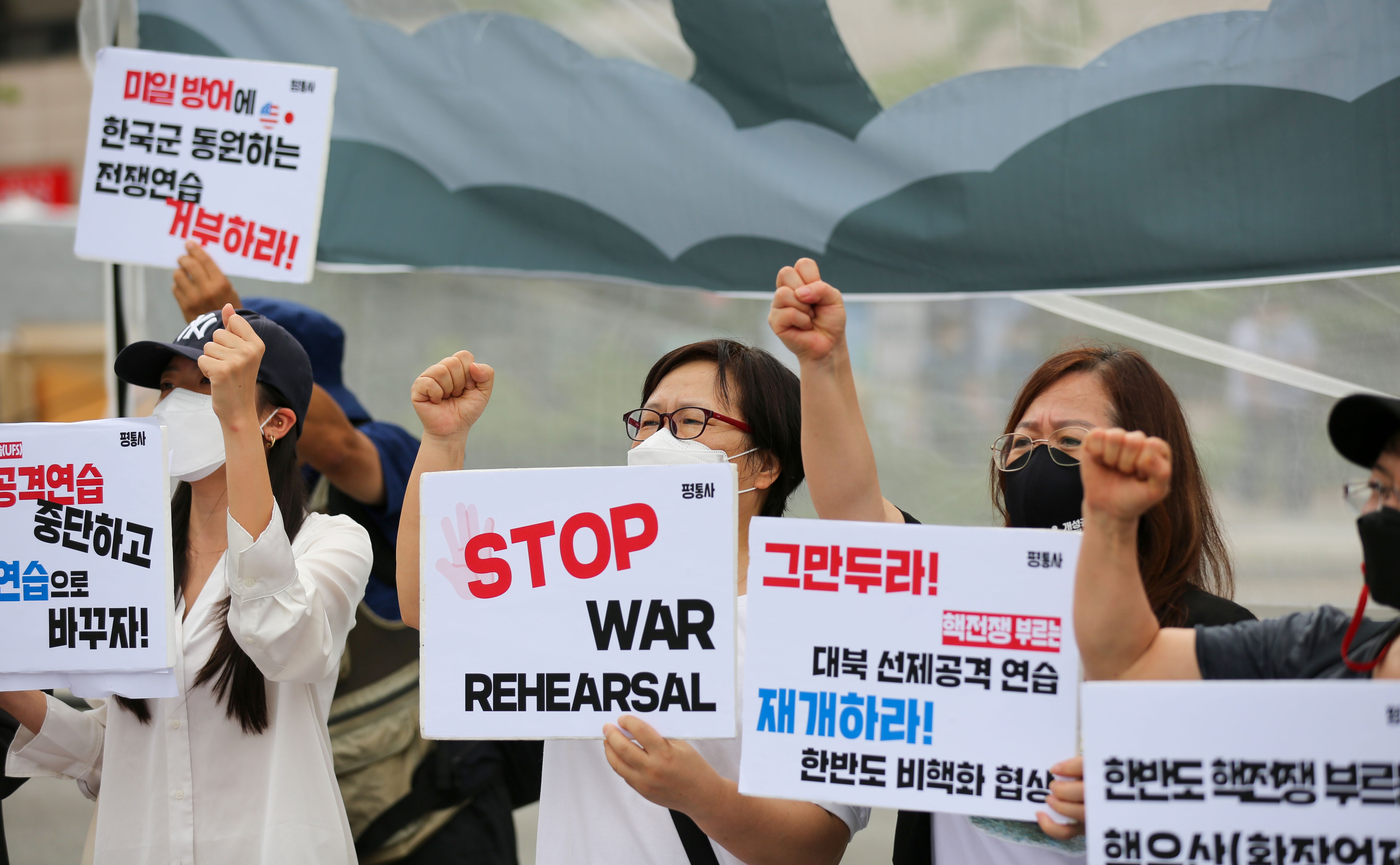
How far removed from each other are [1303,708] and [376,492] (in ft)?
8.36

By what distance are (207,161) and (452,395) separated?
160 cm

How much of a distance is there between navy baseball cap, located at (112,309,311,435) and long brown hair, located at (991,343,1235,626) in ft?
4.95

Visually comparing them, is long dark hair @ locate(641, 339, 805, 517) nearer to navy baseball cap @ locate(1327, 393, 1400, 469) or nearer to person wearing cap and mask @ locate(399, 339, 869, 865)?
person wearing cap and mask @ locate(399, 339, 869, 865)

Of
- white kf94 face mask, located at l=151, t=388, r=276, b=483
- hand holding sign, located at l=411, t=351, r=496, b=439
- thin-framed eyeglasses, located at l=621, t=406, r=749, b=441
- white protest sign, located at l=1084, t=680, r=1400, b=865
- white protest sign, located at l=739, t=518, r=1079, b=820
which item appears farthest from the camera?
white kf94 face mask, located at l=151, t=388, r=276, b=483

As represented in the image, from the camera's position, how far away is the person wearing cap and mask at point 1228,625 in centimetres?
155

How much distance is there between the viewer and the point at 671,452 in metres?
2.20

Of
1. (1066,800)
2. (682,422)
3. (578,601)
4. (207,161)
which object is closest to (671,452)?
(682,422)

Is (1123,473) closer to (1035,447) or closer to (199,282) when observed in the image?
(1035,447)

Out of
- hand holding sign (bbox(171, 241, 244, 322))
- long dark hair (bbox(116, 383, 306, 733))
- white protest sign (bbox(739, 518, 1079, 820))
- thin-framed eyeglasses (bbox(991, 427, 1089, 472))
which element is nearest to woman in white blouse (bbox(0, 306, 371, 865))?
long dark hair (bbox(116, 383, 306, 733))

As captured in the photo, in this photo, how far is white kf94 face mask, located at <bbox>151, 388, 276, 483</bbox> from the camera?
243 cm

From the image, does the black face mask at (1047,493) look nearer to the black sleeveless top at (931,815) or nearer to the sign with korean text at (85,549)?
the black sleeveless top at (931,815)

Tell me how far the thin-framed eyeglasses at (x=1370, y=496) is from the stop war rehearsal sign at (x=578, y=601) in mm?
898

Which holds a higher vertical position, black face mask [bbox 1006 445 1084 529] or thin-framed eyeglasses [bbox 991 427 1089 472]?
thin-framed eyeglasses [bbox 991 427 1089 472]

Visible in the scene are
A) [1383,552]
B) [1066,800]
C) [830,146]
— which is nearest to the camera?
[1383,552]
